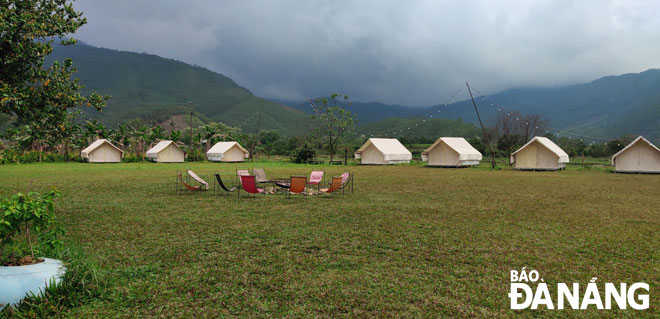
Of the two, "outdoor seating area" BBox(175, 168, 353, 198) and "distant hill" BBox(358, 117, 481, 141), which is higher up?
"distant hill" BBox(358, 117, 481, 141)

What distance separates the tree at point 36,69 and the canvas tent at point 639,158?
2692 centimetres

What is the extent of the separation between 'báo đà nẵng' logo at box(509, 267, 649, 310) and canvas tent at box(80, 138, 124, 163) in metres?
37.0

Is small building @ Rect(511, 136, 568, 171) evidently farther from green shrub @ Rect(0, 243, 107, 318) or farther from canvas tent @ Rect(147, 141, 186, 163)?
canvas tent @ Rect(147, 141, 186, 163)

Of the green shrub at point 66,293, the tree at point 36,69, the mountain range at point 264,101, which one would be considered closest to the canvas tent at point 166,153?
the tree at point 36,69

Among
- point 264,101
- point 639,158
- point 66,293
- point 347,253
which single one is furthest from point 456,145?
point 264,101

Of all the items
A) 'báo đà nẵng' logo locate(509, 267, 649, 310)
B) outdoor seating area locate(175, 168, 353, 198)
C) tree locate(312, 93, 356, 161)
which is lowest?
'báo đà nẵng' logo locate(509, 267, 649, 310)

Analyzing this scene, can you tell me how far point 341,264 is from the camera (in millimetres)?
4789

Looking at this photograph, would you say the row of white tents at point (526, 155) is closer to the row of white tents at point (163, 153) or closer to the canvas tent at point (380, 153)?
the canvas tent at point (380, 153)

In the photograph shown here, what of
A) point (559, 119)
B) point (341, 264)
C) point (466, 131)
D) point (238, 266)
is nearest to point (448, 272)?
point (341, 264)

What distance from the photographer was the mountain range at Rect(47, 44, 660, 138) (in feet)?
278

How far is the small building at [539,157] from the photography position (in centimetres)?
2603

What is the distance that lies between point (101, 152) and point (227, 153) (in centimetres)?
1056

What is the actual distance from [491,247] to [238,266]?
3.49m

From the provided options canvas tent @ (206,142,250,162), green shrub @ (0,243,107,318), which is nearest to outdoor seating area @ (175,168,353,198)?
green shrub @ (0,243,107,318)
